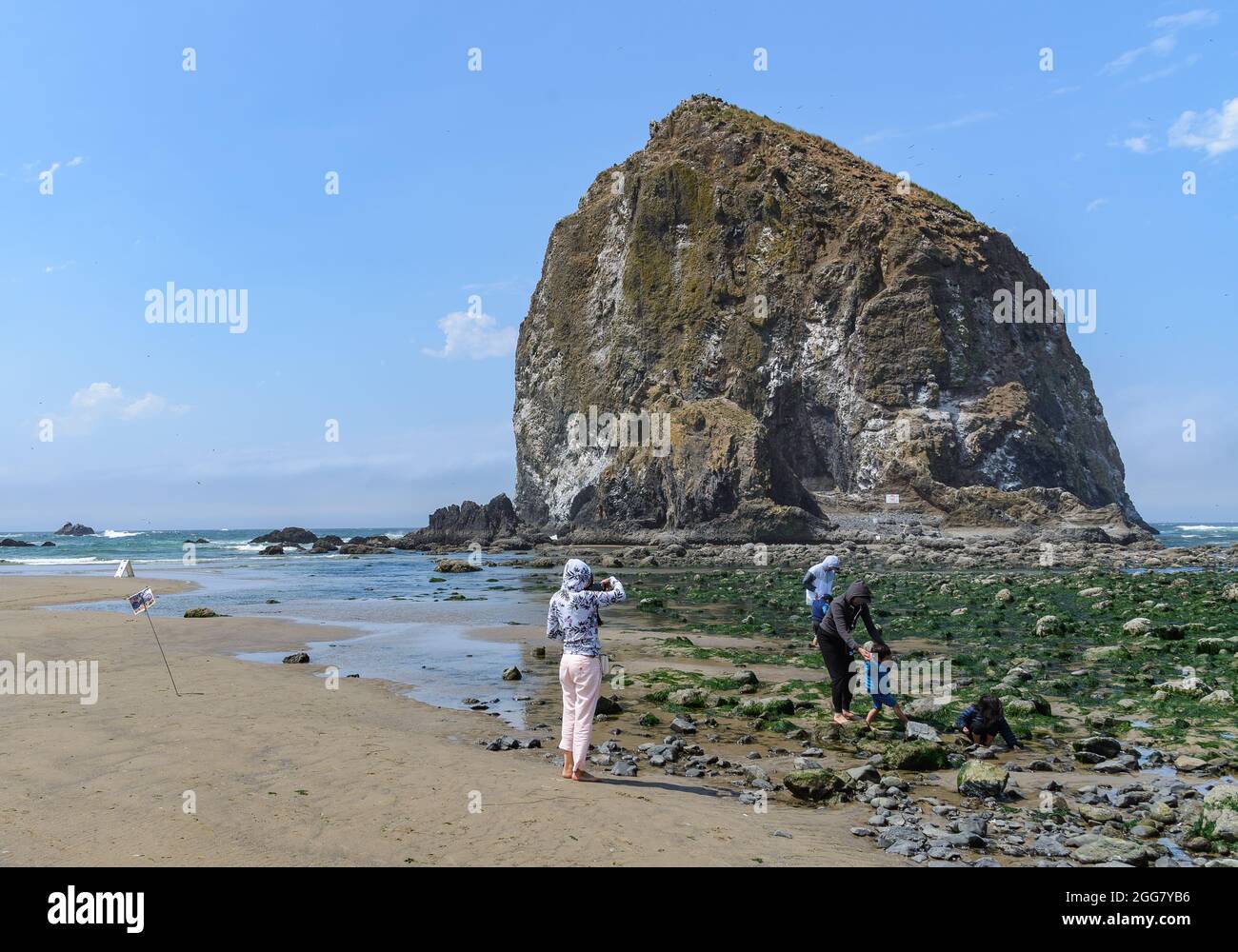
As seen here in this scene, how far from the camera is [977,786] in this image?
8.12 meters

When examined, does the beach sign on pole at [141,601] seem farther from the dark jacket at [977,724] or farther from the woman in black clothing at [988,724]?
the woman in black clothing at [988,724]

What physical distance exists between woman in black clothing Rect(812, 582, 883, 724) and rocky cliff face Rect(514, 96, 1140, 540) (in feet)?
183

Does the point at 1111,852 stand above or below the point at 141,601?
below

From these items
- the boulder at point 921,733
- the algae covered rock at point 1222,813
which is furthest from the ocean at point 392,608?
the algae covered rock at point 1222,813

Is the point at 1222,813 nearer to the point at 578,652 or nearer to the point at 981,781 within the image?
the point at 981,781

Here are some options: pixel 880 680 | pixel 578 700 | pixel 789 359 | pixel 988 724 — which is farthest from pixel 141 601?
pixel 789 359

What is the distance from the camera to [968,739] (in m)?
10.3

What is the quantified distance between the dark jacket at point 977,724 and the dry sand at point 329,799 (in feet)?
10.9

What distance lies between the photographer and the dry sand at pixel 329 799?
20.7 feet

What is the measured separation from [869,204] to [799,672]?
79.0 m

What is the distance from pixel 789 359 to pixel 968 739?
7773cm

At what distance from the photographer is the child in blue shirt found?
1117 cm
